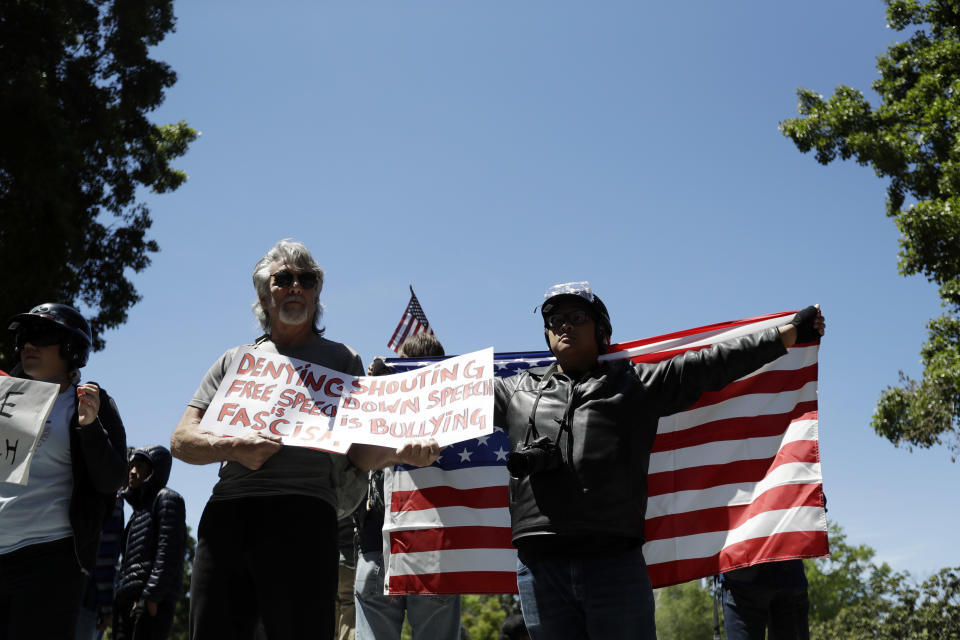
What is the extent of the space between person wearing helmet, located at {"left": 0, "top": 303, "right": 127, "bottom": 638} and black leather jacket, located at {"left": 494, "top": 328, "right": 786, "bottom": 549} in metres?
1.90

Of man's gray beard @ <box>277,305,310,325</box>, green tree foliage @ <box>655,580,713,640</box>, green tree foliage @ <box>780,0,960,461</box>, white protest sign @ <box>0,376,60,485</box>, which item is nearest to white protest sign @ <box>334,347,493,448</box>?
man's gray beard @ <box>277,305,310,325</box>

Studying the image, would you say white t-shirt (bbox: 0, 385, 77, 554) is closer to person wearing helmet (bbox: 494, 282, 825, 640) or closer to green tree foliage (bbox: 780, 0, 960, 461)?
person wearing helmet (bbox: 494, 282, 825, 640)

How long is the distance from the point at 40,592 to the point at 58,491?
0.47 meters

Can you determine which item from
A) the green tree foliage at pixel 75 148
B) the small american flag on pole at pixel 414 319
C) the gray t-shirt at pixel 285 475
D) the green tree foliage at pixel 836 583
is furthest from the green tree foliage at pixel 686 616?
the gray t-shirt at pixel 285 475

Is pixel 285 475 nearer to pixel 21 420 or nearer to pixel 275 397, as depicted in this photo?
pixel 275 397

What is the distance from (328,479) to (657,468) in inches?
93.6

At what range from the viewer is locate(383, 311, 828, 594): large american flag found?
4.69 m

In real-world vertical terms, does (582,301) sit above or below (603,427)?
above

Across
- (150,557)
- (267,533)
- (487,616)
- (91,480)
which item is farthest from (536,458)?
Answer: (487,616)

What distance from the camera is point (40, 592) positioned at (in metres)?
3.53

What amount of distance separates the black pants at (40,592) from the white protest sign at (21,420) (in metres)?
0.33

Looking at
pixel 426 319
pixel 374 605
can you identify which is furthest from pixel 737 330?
pixel 426 319

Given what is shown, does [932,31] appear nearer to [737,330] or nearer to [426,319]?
[426,319]

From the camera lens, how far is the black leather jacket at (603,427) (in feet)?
11.4
